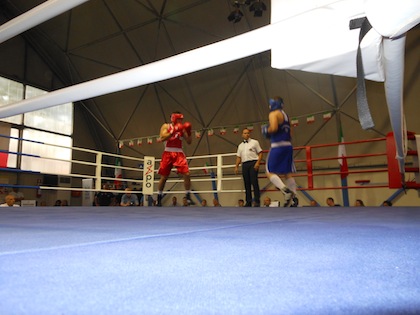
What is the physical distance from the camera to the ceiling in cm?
757

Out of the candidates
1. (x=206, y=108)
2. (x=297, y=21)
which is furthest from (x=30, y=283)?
(x=206, y=108)

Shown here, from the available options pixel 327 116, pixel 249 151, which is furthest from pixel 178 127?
pixel 327 116

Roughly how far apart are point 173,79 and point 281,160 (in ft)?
21.1

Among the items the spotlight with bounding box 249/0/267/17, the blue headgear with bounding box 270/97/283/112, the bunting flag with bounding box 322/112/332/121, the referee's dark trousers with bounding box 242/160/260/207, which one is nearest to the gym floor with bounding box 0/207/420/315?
the blue headgear with bounding box 270/97/283/112

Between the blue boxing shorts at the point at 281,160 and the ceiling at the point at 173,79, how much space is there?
15.2ft

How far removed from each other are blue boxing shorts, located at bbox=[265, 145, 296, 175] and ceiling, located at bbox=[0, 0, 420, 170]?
465cm

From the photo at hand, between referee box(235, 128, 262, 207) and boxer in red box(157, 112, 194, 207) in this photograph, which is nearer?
boxer in red box(157, 112, 194, 207)

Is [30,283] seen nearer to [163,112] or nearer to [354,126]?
[354,126]

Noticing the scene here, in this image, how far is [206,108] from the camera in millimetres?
9195

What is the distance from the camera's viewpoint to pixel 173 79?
30.2 ft

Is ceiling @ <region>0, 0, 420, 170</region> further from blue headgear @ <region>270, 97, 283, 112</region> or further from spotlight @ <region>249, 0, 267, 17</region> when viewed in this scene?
blue headgear @ <region>270, 97, 283, 112</region>

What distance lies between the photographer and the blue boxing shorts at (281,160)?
3359 millimetres

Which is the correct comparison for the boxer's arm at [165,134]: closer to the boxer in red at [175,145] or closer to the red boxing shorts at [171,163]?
the boxer in red at [175,145]

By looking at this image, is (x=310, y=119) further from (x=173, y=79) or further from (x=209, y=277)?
(x=209, y=277)
